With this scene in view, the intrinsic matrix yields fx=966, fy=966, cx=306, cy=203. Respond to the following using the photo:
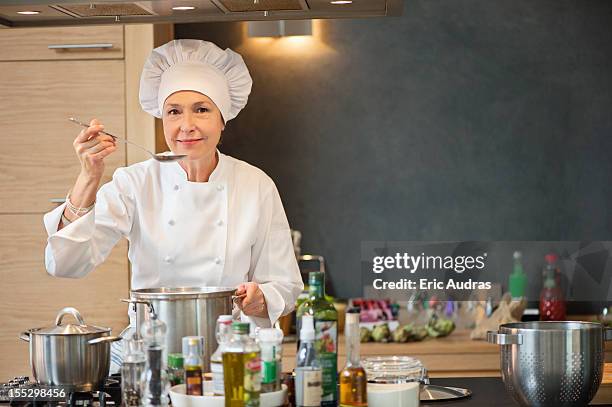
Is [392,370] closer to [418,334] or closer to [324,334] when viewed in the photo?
[324,334]

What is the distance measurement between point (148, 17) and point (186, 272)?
0.74 m

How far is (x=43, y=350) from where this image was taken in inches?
83.7

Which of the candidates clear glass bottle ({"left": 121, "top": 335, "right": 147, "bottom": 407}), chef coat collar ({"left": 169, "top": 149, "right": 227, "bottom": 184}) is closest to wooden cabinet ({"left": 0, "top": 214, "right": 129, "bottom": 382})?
chef coat collar ({"left": 169, "top": 149, "right": 227, "bottom": 184})

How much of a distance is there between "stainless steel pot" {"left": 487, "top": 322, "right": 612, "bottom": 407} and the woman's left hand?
0.68m

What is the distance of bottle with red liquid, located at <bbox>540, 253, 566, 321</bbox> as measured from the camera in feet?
13.9

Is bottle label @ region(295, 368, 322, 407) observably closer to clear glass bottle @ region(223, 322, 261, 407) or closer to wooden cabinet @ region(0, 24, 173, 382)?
clear glass bottle @ region(223, 322, 261, 407)

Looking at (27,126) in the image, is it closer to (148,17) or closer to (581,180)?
(148,17)

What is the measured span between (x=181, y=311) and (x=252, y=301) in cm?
39

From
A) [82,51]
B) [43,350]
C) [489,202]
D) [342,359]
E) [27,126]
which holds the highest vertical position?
[82,51]

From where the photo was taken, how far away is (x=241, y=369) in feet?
5.81

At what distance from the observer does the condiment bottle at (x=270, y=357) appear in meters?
1.82

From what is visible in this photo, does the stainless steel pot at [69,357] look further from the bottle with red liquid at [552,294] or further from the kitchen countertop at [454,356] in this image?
the bottle with red liquid at [552,294]

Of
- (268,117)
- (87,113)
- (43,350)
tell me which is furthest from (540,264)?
(43,350)

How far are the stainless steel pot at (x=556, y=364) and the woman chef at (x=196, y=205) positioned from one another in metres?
0.82
